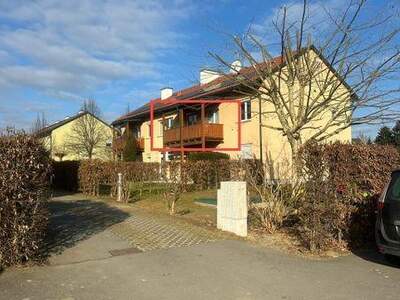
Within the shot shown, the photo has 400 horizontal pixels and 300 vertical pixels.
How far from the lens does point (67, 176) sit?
28.0m

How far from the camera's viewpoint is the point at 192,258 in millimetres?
8812

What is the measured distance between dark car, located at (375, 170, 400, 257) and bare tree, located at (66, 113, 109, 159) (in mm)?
56292

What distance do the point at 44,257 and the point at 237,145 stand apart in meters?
26.8

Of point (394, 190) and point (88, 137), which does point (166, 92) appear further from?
point (394, 190)

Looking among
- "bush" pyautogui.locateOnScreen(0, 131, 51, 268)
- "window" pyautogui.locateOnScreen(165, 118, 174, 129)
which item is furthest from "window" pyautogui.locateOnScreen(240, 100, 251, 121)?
"bush" pyautogui.locateOnScreen(0, 131, 51, 268)

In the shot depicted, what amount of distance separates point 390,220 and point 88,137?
58.7m

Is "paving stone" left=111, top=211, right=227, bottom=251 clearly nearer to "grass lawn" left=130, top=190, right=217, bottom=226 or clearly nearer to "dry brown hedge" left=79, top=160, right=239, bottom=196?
"grass lawn" left=130, top=190, right=217, bottom=226

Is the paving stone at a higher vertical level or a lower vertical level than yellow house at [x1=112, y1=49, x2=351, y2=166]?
lower

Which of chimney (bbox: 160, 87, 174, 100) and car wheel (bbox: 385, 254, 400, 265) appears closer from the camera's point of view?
car wheel (bbox: 385, 254, 400, 265)

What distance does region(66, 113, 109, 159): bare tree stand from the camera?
211 ft

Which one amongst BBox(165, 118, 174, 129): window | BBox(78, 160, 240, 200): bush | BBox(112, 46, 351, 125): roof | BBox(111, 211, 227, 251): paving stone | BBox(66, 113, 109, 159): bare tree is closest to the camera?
BBox(111, 211, 227, 251): paving stone

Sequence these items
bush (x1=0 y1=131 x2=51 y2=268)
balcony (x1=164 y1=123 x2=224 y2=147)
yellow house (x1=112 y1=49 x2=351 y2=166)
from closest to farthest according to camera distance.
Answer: bush (x1=0 y1=131 x2=51 y2=268) → yellow house (x1=112 y1=49 x2=351 y2=166) → balcony (x1=164 y1=123 x2=224 y2=147)

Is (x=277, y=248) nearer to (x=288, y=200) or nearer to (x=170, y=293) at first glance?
(x=288, y=200)

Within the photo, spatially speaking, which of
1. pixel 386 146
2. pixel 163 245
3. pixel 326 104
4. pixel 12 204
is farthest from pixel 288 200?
pixel 12 204
